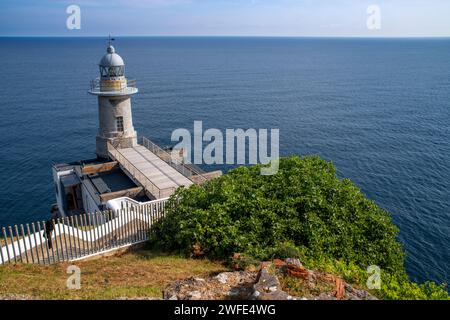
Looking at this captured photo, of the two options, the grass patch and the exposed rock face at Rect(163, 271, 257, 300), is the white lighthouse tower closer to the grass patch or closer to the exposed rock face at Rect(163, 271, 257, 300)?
the grass patch

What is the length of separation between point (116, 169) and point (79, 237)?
13.4 m

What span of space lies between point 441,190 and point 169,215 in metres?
36.4

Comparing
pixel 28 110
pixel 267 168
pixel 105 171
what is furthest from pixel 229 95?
pixel 267 168

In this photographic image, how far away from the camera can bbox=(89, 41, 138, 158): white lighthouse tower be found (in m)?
34.1

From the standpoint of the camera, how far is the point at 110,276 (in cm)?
1486

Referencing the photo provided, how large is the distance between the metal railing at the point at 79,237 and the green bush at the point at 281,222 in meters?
1.36

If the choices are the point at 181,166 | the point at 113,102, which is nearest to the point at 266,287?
the point at 181,166

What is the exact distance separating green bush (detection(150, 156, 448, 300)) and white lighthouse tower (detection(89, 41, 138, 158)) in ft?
57.2

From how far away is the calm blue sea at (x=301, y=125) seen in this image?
40125 mm

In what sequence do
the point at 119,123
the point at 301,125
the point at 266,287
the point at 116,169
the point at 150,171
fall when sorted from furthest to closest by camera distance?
1. the point at 301,125
2. the point at 119,123
3. the point at 116,169
4. the point at 150,171
5. the point at 266,287

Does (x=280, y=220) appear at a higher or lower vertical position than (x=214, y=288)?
higher

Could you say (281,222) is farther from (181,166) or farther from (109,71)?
(109,71)

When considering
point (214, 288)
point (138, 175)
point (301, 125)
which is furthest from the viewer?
point (301, 125)

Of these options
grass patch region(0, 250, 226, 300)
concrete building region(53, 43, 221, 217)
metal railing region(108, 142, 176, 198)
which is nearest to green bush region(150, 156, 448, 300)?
grass patch region(0, 250, 226, 300)
